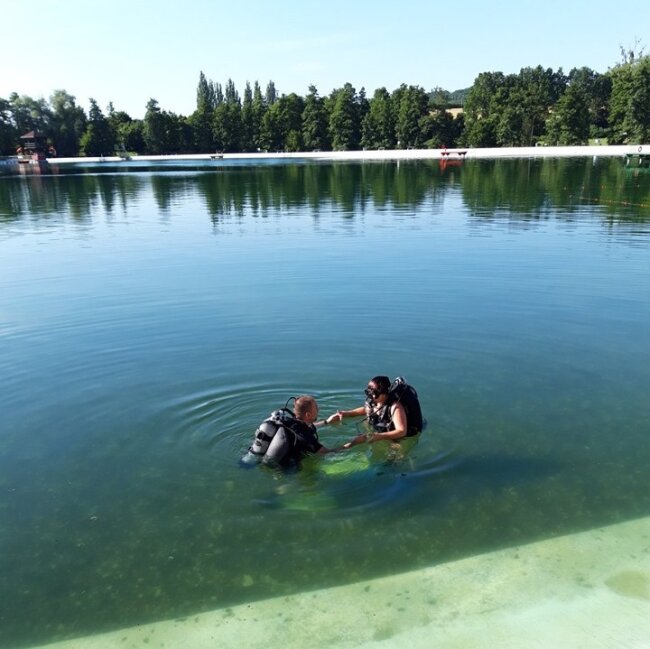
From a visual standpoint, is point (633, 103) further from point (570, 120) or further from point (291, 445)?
point (291, 445)

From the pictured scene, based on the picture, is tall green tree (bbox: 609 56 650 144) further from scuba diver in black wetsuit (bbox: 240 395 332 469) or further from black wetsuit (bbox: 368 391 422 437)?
scuba diver in black wetsuit (bbox: 240 395 332 469)

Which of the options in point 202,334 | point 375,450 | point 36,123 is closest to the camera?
point 375,450

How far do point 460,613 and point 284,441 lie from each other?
291 centimetres

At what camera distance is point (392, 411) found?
8305mm

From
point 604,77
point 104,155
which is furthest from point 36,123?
point 604,77

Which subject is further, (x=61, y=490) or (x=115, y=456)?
(x=115, y=456)

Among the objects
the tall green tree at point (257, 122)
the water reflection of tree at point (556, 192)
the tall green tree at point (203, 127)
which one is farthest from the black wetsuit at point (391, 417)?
the tall green tree at point (203, 127)

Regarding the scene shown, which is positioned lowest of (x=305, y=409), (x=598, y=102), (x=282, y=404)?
(x=282, y=404)

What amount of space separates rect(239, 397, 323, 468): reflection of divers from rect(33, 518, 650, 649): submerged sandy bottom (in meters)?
2.02

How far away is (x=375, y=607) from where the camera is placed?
18.8ft

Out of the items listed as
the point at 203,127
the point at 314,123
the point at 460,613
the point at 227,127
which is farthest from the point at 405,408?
the point at 203,127

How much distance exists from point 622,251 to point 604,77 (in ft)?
487

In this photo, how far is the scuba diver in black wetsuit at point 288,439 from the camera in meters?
7.60

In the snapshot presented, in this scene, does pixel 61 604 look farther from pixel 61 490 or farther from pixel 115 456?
pixel 115 456
